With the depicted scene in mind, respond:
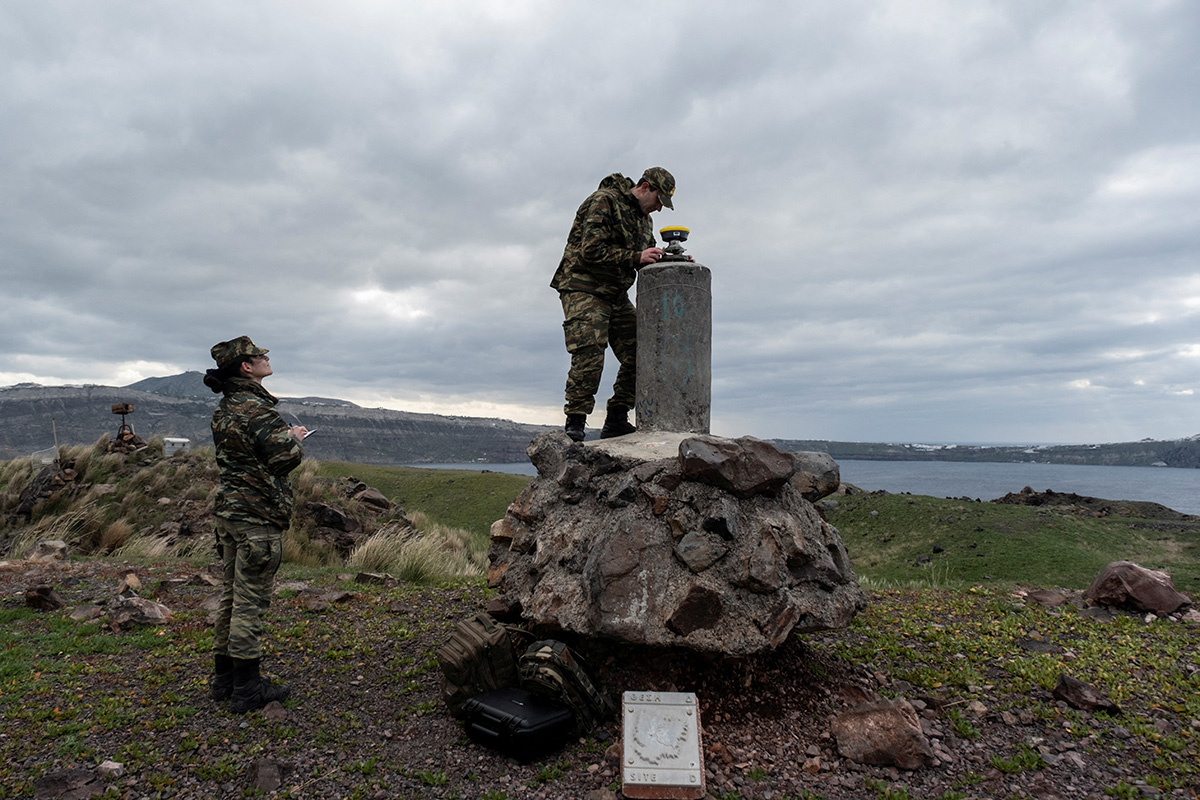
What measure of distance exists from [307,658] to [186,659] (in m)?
1.02

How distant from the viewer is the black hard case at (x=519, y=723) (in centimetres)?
412

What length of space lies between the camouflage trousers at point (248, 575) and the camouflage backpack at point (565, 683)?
6.28ft

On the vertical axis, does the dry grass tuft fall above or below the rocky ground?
below

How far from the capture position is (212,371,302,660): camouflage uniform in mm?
4598

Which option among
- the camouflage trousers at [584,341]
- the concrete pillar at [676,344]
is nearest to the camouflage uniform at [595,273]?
the camouflage trousers at [584,341]

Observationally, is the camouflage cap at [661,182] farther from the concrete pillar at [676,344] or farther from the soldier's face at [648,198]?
the concrete pillar at [676,344]

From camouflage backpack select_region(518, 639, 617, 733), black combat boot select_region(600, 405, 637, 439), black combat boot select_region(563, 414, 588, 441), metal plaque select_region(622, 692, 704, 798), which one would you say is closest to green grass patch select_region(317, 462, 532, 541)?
black combat boot select_region(600, 405, 637, 439)

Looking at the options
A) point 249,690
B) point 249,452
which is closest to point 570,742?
point 249,690

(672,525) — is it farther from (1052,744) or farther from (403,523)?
(403,523)

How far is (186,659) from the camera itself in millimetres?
5730

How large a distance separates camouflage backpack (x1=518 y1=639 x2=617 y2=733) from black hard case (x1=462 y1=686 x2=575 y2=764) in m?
0.07

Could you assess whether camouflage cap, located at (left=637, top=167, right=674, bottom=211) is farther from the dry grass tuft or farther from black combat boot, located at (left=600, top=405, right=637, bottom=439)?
the dry grass tuft

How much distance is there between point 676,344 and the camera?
6.12 metres

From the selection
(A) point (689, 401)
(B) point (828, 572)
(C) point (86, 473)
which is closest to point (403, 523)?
(C) point (86, 473)
